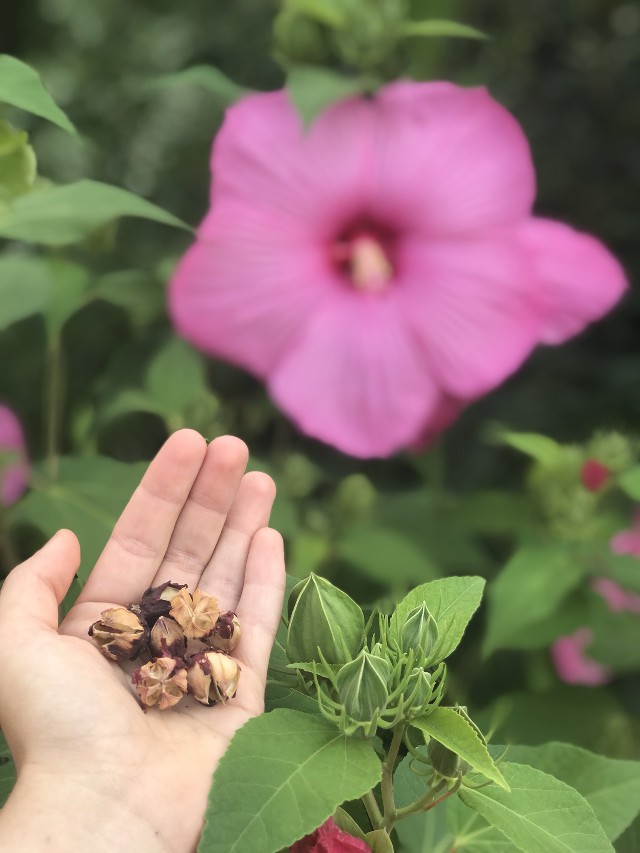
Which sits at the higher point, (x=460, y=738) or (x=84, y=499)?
(x=460, y=738)

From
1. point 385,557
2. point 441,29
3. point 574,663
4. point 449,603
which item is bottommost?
point 574,663

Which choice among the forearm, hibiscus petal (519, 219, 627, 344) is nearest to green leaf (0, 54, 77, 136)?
Result: the forearm

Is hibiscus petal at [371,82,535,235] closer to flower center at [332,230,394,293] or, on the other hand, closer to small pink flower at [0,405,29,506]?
flower center at [332,230,394,293]

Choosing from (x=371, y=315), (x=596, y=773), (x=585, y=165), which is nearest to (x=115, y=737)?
(x=596, y=773)

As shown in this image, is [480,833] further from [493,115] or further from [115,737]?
[493,115]

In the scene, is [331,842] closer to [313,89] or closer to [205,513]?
[205,513]

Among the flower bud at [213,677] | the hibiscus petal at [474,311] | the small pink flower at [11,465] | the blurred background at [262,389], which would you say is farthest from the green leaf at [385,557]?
the flower bud at [213,677]

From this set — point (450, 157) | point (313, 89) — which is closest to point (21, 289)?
point (313, 89)
